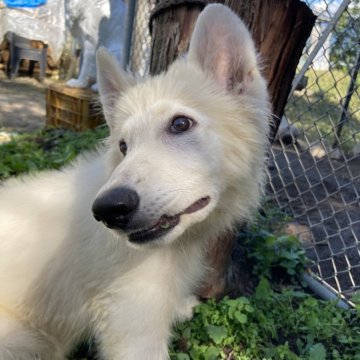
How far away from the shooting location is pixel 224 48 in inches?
82.6

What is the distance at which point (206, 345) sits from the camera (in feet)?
8.47

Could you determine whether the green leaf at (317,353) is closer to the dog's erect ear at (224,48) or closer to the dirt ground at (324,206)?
the dirt ground at (324,206)

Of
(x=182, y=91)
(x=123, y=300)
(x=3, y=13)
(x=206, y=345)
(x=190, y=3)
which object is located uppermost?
(x=190, y=3)

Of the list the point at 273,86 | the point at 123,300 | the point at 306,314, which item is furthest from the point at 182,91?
the point at 306,314

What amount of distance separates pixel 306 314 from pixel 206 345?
0.71m


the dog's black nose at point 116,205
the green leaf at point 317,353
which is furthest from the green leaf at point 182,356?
the dog's black nose at point 116,205

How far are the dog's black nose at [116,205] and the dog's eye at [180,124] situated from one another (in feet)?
1.53

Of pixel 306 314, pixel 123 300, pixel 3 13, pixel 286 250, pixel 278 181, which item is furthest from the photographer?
pixel 3 13

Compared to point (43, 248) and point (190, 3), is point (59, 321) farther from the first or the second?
point (190, 3)

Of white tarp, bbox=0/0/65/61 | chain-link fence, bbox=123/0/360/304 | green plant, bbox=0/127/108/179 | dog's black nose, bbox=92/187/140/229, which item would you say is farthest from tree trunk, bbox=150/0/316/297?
white tarp, bbox=0/0/65/61

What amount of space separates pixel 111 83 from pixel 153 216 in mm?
974

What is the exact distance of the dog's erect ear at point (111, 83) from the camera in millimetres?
2296

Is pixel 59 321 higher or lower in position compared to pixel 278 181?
higher

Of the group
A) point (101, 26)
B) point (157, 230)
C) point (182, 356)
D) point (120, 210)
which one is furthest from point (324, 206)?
point (101, 26)
